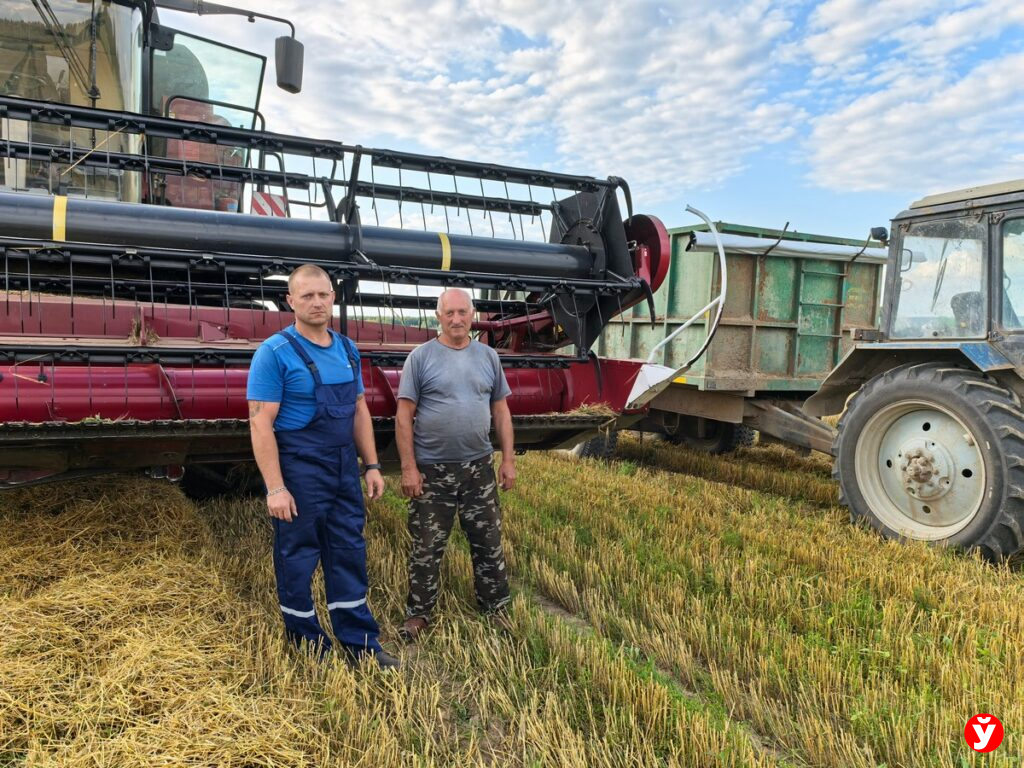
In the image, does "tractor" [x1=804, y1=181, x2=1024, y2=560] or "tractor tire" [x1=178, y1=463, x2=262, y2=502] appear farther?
"tractor tire" [x1=178, y1=463, x2=262, y2=502]

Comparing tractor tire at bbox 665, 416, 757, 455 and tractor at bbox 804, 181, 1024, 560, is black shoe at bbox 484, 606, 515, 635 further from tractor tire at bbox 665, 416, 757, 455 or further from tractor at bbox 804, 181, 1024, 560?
tractor tire at bbox 665, 416, 757, 455

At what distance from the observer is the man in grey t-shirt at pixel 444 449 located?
2.93 meters

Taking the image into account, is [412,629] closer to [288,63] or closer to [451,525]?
[451,525]

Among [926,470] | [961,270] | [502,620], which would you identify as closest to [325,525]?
[502,620]

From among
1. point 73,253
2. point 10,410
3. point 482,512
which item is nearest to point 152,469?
point 10,410

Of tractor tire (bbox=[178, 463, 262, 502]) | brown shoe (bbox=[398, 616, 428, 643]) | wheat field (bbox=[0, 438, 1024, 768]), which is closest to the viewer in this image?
wheat field (bbox=[0, 438, 1024, 768])

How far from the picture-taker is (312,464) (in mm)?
2533

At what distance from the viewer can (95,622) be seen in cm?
248

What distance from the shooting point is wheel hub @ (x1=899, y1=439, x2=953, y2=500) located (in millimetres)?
3959

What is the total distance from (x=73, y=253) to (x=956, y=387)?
14.2ft

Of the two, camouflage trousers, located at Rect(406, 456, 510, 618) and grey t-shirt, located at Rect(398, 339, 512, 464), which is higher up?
grey t-shirt, located at Rect(398, 339, 512, 464)

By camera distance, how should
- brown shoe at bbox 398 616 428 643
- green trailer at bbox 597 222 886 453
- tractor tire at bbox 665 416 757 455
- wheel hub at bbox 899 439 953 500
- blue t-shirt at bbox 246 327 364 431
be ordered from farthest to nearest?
1. tractor tire at bbox 665 416 757 455
2. green trailer at bbox 597 222 886 453
3. wheel hub at bbox 899 439 953 500
4. brown shoe at bbox 398 616 428 643
5. blue t-shirt at bbox 246 327 364 431

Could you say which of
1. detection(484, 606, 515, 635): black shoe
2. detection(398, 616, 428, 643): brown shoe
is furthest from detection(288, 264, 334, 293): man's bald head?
detection(484, 606, 515, 635): black shoe

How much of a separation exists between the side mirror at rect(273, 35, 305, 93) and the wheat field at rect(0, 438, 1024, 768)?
2.38 meters
